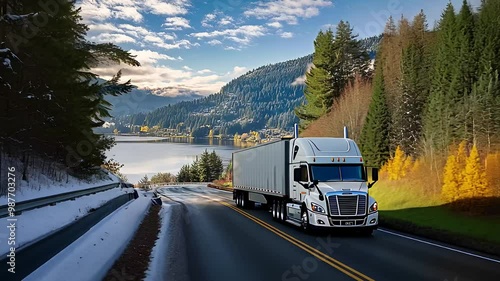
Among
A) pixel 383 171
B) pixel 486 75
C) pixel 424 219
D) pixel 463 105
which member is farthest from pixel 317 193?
pixel 383 171

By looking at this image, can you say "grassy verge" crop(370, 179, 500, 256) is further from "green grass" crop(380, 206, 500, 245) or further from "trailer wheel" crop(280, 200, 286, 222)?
"trailer wheel" crop(280, 200, 286, 222)

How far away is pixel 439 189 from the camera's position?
3086 cm

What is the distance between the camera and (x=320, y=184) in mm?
17047

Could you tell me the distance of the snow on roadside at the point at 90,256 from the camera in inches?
333

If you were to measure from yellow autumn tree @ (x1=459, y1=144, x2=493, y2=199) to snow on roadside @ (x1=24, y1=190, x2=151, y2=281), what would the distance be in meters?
20.1

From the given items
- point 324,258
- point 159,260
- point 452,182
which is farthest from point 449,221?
point 159,260

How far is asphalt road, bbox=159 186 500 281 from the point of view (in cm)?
964

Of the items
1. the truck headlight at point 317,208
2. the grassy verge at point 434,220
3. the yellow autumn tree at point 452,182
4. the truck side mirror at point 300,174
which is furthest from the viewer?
the yellow autumn tree at point 452,182

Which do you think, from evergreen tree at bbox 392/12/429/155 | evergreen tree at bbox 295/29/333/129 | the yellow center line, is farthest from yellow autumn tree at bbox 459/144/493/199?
evergreen tree at bbox 295/29/333/129

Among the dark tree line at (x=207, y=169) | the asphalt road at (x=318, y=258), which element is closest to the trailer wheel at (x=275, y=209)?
the asphalt road at (x=318, y=258)

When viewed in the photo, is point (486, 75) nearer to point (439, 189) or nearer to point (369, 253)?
point (439, 189)

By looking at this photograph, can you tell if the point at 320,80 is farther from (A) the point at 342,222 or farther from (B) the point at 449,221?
(A) the point at 342,222

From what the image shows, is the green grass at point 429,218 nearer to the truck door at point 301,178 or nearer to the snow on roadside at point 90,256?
the truck door at point 301,178

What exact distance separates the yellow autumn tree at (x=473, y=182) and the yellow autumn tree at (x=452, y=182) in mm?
463
